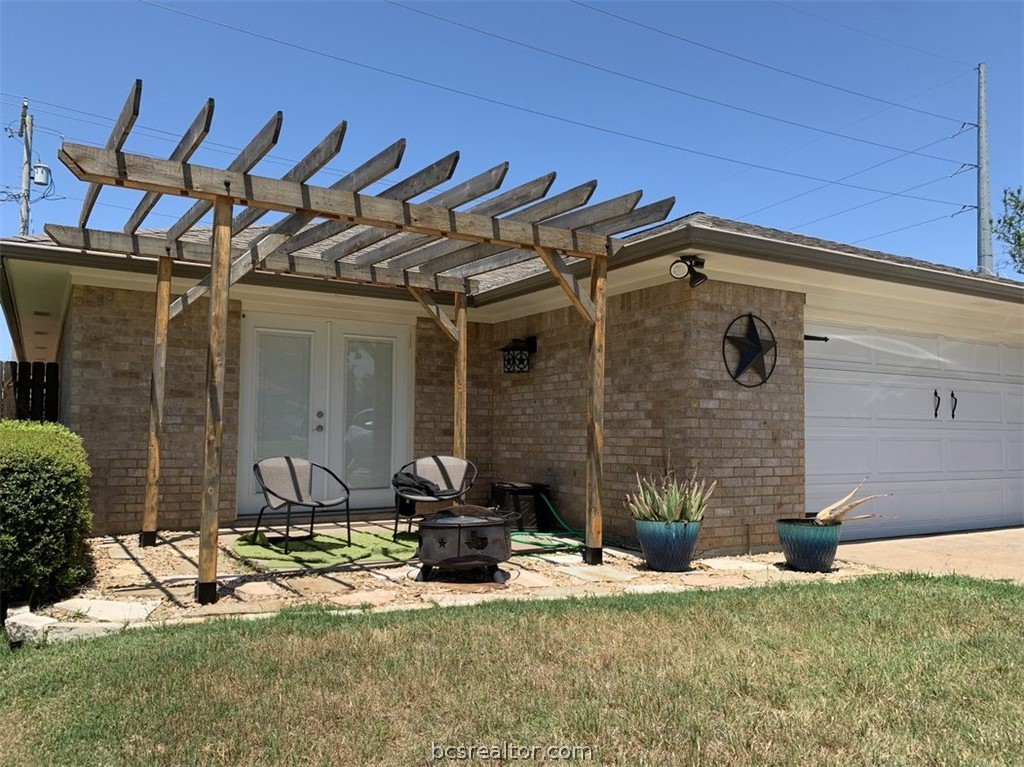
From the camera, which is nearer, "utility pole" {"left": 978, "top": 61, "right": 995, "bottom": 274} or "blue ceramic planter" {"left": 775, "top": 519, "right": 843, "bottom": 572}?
"blue ceramic planter" {"left": 775, "top": 519, "right": 843, "bottom": 572}

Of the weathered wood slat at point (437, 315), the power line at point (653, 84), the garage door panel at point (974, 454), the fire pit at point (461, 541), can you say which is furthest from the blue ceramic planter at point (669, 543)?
the power line at point (653, 84)

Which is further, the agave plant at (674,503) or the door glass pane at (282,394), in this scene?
the door glass pane at (282,394)

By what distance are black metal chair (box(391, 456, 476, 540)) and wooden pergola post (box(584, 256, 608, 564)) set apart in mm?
1447

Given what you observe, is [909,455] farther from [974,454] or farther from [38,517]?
[38,517]

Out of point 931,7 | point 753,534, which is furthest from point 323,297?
point 931,7

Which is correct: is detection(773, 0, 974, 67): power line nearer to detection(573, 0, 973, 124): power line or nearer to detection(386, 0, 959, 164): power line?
detection(573, 0, 973, 124): power line

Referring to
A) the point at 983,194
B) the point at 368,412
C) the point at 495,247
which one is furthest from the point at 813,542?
the point at 983,194

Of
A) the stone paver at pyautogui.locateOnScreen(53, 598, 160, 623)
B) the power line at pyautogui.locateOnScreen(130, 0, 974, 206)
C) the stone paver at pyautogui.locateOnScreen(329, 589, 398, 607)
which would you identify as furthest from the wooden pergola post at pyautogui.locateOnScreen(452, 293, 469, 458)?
the power line at pyautogui.locateOnScreen(130, 0, 974, 206)

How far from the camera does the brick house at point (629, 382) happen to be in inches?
270

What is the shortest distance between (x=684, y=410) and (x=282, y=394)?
14.2 ft

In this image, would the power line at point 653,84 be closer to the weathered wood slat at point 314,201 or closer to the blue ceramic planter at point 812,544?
the weathered wood slat at point 314,201

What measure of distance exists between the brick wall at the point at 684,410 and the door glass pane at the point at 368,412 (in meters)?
1.78

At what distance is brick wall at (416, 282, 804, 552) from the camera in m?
6.74

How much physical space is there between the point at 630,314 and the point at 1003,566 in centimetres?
383
